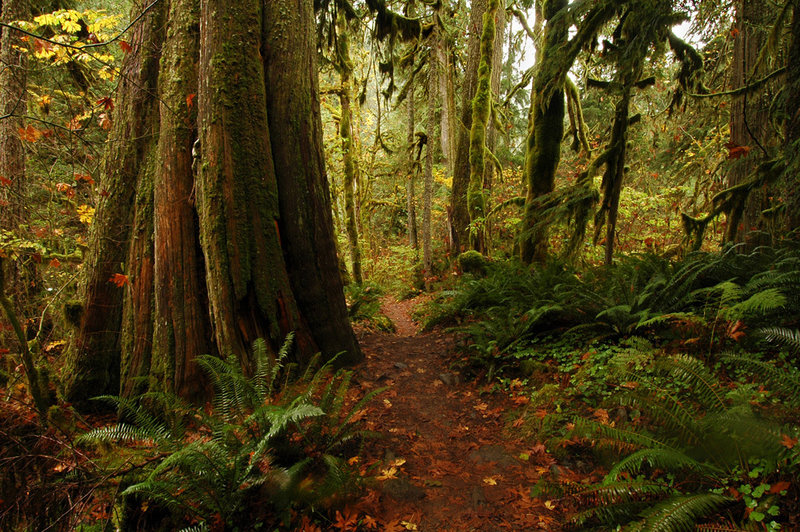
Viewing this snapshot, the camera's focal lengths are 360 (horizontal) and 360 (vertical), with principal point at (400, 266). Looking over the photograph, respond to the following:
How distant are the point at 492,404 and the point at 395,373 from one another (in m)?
1.40

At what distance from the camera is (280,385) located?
390cm

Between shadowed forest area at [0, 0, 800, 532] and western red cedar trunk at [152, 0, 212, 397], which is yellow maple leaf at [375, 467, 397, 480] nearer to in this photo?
shadowed forest area at [0, 0, 800, 532]

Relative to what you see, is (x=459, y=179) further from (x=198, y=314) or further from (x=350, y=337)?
(x=198, y=314)

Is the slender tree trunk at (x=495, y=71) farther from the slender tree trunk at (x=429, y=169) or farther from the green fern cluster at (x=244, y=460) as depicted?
the green fern cluster at (x=244, y=460)

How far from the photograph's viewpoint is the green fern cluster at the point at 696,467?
1.79m

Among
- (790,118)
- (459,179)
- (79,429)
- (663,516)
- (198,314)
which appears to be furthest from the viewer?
(459,179)

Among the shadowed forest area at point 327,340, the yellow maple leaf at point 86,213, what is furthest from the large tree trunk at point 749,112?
the yellow maple leaf at point 86,213

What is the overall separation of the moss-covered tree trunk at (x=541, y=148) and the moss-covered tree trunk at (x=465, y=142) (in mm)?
2803

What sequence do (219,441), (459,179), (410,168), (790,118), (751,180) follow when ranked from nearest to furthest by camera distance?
(219,441) → (790,118) → (751,180) → (459,179) → (410,168)

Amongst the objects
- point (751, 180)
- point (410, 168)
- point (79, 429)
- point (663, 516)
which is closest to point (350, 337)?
point (79, 429)

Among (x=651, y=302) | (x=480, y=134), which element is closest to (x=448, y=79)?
(x=480, y=134)

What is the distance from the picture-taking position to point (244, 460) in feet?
8.14

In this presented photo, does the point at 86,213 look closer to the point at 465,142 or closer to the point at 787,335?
the point at 465,142

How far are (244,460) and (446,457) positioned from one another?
1683mm
